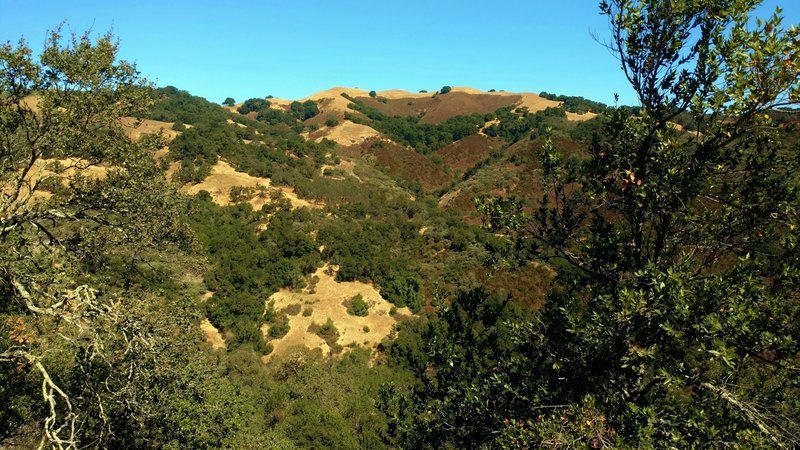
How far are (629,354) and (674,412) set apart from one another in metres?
1.21

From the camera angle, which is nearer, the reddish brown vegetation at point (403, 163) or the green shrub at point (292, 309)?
the green shrub at point (292, 309)

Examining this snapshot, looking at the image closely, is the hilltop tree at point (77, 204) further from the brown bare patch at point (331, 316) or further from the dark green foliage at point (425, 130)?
the dark green foliage at point (425, 130)

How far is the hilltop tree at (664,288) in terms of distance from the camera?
5133 mm

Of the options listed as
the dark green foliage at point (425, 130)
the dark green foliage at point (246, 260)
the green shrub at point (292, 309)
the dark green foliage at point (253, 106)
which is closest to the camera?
the dark green foliage at point (246, 260)

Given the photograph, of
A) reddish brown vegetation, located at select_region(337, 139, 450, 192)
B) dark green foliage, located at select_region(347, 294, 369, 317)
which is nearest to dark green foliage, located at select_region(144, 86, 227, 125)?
reddish brown vegetation, located at select_region(337, 139, 450, 192)

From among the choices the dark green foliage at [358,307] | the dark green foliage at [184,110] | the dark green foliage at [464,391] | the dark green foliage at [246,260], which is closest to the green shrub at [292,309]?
the dark green foliage at [246,260]

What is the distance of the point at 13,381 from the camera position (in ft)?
36.0

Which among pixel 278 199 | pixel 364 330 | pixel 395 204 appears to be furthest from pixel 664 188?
pixel 395 204

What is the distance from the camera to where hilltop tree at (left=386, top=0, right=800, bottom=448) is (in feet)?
16.8

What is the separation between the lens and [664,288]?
209 inches

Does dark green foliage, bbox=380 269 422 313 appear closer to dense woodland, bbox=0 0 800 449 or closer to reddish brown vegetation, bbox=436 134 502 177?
dense woodland, bbox=0 0 800 449

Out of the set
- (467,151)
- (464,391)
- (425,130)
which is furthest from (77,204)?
(425,130)

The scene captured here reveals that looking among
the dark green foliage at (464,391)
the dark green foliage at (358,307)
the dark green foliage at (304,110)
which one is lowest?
the dark green foliage at (358,307)

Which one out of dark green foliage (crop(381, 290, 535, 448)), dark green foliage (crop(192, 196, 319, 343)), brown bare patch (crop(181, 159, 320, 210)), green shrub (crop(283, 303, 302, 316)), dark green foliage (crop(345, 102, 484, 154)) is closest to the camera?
dark green foliage (crop(381, 290, 535, 448))
